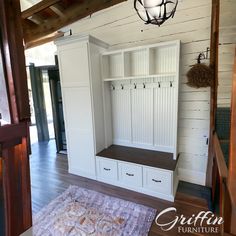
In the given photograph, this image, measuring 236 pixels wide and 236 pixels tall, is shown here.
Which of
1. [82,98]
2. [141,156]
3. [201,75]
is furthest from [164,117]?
[82,98]

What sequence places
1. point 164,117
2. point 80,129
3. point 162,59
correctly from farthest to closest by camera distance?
1. point 80,129
2. point 164,117
3. point 162,59

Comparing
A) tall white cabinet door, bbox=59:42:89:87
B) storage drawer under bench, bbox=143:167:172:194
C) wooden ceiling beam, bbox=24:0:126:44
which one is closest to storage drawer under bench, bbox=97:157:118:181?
storage drawer under bench, bbox=143:167:172:194

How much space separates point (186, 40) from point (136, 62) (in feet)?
2.47

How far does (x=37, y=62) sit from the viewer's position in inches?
194

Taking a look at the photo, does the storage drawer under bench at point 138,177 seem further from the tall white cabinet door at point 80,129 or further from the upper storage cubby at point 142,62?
the upper storage cubby at point 142,62

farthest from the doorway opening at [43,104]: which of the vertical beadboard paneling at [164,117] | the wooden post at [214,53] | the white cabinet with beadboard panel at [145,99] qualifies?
the wooden post at [214,53]

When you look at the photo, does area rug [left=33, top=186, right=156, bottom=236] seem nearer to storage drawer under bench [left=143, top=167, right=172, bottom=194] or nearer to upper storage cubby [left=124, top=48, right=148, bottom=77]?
storage drawer under bench [left=143, top=167, right=172, bottom=194]

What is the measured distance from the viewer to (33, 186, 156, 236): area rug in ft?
5.93

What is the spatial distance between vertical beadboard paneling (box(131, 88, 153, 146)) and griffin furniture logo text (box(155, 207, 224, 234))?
1.12 metres

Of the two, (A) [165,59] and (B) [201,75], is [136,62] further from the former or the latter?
(B) [201,75]

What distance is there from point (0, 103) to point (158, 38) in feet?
7.86

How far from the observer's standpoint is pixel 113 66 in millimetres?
2893

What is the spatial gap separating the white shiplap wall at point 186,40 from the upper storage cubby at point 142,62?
15 centimetres

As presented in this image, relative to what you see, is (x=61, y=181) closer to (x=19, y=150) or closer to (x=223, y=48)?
(x=19, y=150)
